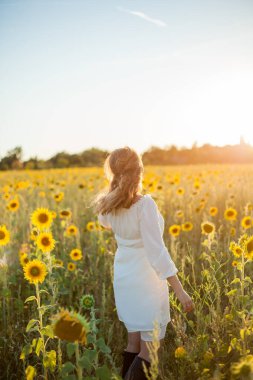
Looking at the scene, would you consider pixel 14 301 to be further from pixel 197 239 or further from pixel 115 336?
pixel 197 239

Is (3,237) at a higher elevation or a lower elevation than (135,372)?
higher

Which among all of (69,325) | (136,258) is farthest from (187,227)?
(69,325)

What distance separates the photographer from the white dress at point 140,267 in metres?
2.38

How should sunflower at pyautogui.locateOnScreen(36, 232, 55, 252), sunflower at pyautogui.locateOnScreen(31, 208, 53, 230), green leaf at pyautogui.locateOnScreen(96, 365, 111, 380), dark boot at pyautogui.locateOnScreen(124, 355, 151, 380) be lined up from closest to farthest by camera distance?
1. green leaf at pyautogui.locateOnScreen(96, 365, 111, 380)
2. dark boot at pyautogui.locateOnScreen(124, 355, 151, 380)
3. sunflower at pyautogui.locateOnScreen(36, 232, 55, 252)
4. sunflower at pyautogui.locateOnScreen(31, 208, 53, 230)

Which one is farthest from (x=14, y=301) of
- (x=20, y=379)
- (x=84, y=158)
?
(x=84, y=158)

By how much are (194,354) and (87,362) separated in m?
0.61

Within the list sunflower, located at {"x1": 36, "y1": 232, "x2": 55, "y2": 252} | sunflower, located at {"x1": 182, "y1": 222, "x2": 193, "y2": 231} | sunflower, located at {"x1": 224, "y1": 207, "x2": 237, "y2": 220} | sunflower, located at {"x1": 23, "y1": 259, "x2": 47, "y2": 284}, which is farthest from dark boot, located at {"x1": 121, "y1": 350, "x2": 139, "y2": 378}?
sunflower, located at {"x1": 224, "y1": 207, "x2": 237, "y2": 220}

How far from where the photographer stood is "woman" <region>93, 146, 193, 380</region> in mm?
2385

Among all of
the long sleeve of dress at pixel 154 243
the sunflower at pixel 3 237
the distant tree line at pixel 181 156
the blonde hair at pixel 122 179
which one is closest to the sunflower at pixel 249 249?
the long sleeve of dress at pixel 154 243

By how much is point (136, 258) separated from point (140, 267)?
0.05 m

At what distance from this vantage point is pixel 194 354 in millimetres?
2219

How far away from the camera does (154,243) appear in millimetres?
2365

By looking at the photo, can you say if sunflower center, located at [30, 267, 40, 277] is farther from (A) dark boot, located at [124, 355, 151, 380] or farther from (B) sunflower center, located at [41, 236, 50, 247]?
(A) dark boot, located at [124, 355, 151, 380]

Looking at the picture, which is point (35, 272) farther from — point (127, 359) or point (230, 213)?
point (230, 213)
